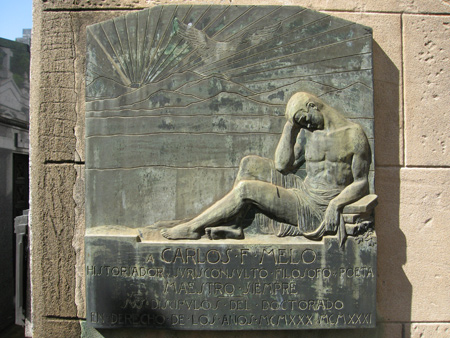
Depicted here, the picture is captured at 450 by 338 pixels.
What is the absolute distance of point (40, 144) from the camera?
3.04 metres

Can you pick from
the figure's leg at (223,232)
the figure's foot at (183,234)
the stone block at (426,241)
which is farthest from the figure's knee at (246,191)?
the stone block at (426,241)

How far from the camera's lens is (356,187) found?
8.97 ft

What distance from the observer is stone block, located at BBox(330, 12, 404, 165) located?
304cm

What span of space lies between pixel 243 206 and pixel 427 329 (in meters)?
1.85

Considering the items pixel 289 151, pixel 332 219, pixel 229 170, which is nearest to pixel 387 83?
pixel 289 151

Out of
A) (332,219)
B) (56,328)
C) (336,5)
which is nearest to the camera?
(332,219)

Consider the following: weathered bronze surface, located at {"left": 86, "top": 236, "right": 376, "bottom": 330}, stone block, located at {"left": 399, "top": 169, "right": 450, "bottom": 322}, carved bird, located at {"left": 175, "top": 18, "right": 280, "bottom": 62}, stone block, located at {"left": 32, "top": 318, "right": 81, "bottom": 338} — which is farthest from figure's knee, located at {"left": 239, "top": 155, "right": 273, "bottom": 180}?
stone block, located at {"left": 32, "top": 318, "right": 81, "bottom": 338}

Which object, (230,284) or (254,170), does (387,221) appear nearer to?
(254,170)

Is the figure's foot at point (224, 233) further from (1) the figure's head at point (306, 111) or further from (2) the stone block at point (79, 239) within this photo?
(2) the stone block at point (79, 239)

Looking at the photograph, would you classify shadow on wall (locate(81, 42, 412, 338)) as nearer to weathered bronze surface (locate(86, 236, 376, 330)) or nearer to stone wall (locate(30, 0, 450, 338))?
stone wall (locate(30, 0, 450, 338))

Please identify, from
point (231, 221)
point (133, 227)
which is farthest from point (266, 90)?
point (133, 227)

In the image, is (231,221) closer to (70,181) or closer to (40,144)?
(70,181)

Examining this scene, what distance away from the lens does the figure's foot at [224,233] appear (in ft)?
8.96

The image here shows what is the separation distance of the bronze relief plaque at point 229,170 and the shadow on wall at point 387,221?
0.27 meters
